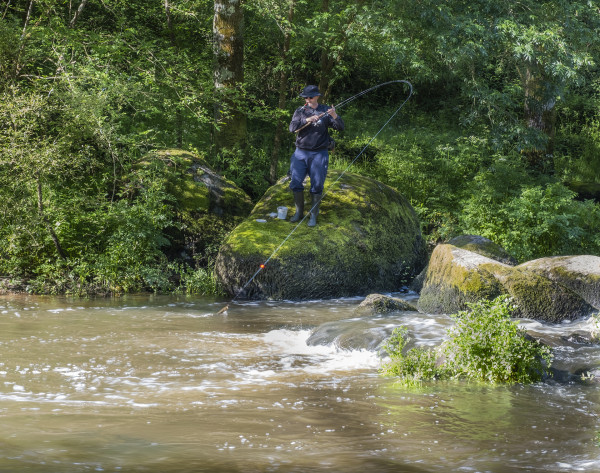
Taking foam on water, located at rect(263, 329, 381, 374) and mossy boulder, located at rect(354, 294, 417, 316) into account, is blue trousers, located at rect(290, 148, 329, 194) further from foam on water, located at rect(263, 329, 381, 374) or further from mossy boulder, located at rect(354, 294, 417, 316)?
foam on water, located at rect(263, 329, 381, 374)

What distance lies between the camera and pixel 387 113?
76.5 ft

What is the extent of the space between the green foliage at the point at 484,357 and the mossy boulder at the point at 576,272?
11.3ft

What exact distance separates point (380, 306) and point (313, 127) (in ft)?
11.3

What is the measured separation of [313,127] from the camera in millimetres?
11641

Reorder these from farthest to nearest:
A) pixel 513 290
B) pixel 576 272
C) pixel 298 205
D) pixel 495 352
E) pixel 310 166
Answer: pixel 298 205 < pixel 310 166 < pixel 576 272 < pixel 513 290 < pixel 495 352

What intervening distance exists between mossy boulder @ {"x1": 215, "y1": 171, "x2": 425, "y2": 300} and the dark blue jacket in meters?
1.28

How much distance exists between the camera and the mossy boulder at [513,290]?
9422 mm

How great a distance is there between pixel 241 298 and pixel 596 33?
8.80 meters

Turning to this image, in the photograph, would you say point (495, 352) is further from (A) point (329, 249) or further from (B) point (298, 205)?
(B) point (298, 205)

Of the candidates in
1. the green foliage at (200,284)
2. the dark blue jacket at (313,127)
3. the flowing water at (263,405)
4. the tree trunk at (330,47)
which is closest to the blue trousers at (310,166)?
the dark blue jacket at (313,127)

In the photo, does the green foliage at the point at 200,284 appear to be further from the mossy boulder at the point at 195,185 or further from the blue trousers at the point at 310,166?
the blue trousers at the point at 310,166

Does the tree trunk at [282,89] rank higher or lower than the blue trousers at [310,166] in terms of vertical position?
higher

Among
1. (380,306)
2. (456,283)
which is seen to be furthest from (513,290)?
(380,306)

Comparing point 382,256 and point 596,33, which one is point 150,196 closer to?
point 382,256
